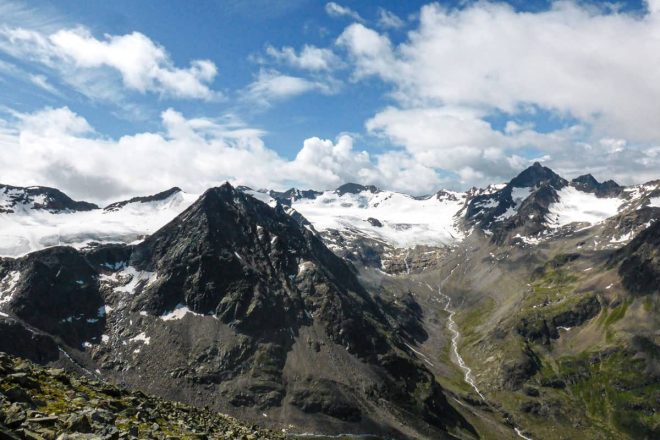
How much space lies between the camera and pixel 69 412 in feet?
152

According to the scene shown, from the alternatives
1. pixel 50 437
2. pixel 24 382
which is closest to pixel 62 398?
pixel 24 382

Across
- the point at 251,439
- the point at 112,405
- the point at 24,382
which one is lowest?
the point at 251,439

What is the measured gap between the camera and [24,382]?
2034 inches

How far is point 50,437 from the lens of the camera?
32062 millimetres

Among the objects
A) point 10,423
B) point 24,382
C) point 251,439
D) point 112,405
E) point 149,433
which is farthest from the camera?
point 251,439

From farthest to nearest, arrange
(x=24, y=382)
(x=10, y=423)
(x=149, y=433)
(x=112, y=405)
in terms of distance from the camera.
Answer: (x=112, y=405), (x=24, y=382), (x=149, y=433), (x=10, y=423)

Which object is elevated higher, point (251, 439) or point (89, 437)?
point (89, 437)

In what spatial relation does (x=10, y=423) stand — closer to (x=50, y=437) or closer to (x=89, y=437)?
(x=50, y=437)

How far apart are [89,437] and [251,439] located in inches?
1654

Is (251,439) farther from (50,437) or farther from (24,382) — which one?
(50,437)

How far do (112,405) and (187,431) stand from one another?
943 cm

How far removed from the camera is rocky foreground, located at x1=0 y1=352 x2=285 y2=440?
3284cm

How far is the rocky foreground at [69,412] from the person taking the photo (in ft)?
108

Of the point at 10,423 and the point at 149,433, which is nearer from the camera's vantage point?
the point at 10,423
